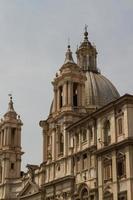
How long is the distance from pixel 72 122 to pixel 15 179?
59.8ft

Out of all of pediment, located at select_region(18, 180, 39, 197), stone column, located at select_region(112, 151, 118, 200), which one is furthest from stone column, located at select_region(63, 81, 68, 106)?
stone column, located at select_region(112, 151, 118, 200)

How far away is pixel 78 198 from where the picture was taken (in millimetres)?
A: 55125

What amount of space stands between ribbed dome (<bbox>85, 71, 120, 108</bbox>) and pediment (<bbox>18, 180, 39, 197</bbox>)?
12666mm

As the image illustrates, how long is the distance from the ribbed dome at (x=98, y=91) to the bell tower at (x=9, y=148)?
1242cm

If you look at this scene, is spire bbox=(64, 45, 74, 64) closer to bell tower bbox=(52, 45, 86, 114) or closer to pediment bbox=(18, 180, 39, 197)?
bell tower bbox=(52, 45, 86, 114)

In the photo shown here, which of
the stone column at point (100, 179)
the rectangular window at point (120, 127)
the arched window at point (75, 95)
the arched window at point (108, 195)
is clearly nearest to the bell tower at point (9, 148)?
the arched window at point (75, 95)

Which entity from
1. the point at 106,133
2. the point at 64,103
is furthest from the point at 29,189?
the point at 106,133

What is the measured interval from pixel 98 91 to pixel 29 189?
16.5 metres

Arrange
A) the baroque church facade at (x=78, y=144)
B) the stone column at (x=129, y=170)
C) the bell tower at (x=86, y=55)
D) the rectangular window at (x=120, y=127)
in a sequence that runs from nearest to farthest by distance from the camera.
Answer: the stone column at (x=129, y=170) → the baroque church facade at (x=78, y=144) → the rectangular window at (x=120, y=127) → the bell tower at (x=86, y=55)

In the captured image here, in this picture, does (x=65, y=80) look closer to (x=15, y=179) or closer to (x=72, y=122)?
(x=72, y=122)

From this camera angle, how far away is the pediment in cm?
6519

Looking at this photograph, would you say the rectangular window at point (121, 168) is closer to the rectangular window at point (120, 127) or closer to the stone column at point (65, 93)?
the rectangular window at point (120, 127)

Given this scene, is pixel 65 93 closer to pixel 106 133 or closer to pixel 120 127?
pixel 106 133

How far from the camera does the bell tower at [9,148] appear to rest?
75.4m
